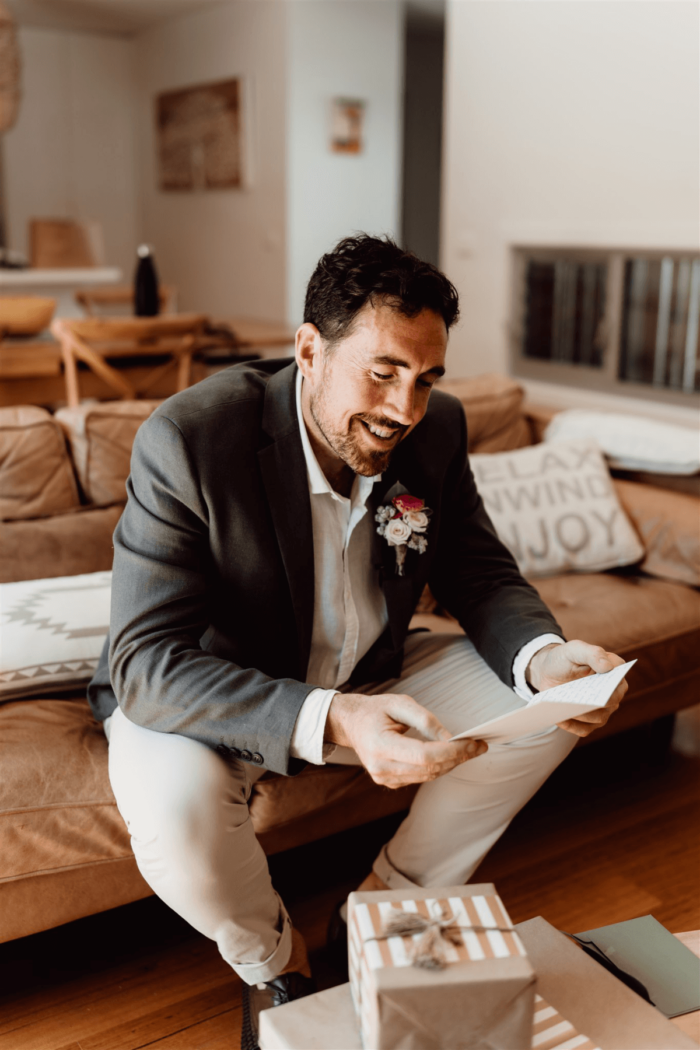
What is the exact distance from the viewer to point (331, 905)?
168 cm

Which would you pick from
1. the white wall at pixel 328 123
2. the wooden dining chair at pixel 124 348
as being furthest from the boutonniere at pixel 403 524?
the white wall at pixel 328 123

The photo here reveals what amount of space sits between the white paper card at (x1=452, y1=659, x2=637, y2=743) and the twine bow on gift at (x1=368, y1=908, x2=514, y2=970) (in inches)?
8.7

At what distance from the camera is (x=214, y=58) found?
640cm

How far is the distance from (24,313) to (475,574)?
7.78 feet

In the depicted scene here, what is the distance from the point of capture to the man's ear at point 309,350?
134 centimetres

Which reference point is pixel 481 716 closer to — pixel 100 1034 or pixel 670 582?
pixel 100 1034

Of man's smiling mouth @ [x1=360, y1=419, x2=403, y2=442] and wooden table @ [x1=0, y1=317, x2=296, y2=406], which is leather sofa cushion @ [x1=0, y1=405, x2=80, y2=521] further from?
wooden table @ [x1=0, y1=317, x2=296, y2=406]

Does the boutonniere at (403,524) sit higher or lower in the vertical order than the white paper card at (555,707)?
higher

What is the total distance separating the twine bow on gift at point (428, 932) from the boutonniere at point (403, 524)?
654mm

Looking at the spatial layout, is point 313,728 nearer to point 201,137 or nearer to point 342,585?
point 342,585

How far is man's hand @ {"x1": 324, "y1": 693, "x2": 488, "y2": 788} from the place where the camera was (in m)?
1.11

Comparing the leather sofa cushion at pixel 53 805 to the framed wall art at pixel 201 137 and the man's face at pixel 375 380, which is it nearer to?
the man's face at pixel 375 380

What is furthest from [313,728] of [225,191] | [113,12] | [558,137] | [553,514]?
[113,12]

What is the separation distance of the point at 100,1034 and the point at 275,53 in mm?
5677
